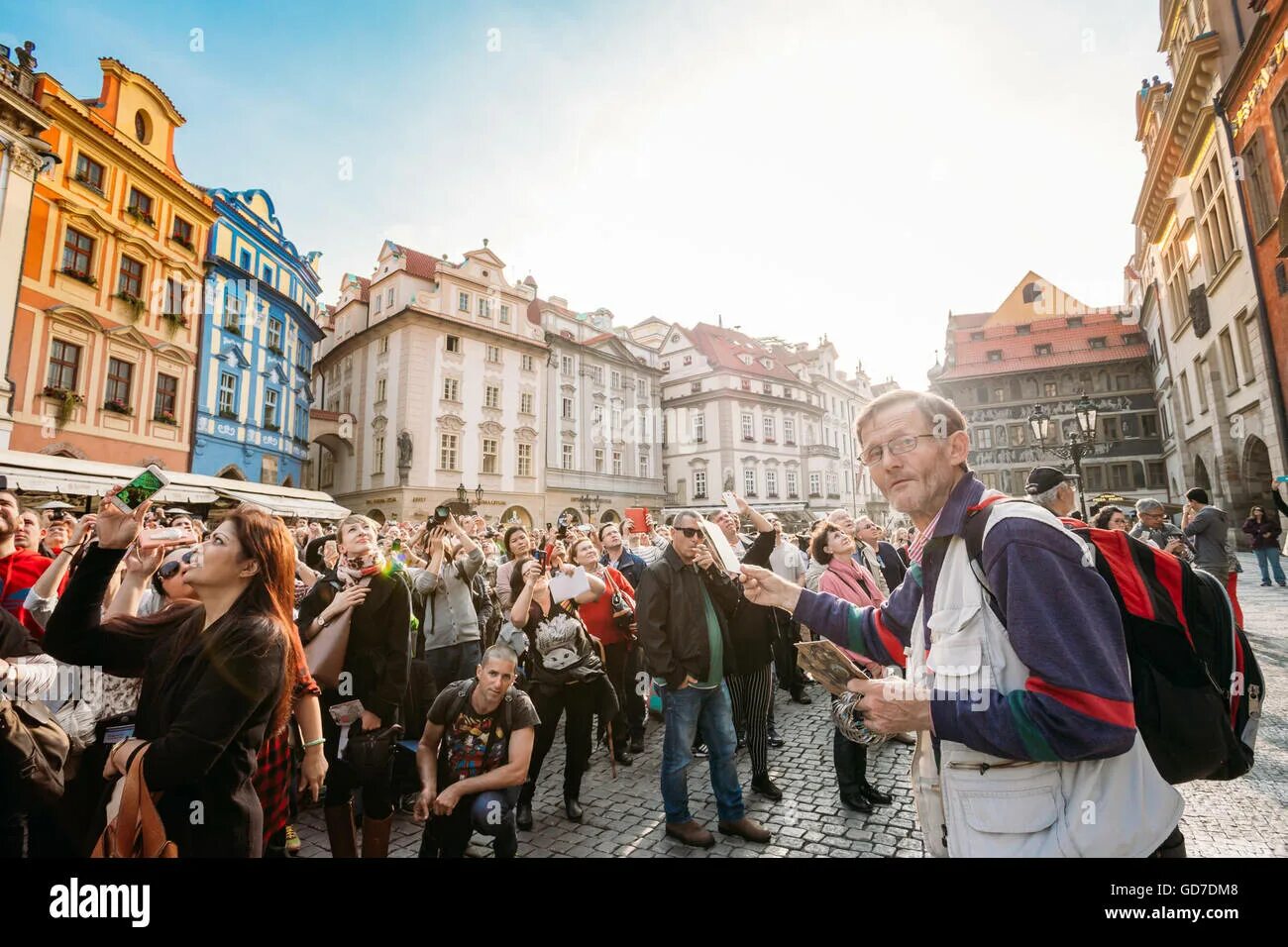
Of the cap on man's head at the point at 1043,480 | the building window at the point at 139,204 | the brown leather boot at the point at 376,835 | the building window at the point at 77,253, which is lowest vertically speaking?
the brown leather boot at the point at 376,835

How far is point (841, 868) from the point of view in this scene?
1623mm

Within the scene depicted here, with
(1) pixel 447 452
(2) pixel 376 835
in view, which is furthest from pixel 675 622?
(1) pixel 447 452

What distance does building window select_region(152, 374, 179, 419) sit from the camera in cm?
1936

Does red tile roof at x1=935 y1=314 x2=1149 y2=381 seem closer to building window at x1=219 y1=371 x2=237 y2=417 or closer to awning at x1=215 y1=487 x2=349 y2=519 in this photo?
awning at x1=215 y1=487 x2=349 y2=519

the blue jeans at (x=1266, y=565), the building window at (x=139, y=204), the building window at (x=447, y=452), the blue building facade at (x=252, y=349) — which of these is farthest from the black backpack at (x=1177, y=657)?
the building window at (x=447, y=452)

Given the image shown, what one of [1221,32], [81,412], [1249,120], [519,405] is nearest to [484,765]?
[81,412]

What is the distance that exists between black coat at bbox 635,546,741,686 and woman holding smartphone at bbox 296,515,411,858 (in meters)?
1.71

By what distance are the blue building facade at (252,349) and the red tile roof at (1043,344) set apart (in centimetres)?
4402

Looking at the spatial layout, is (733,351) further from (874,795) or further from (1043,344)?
(874,795)

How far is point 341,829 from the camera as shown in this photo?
11.3 feet

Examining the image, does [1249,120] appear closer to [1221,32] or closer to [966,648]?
[1221,32]

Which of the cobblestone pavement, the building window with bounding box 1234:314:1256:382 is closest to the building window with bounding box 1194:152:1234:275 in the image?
the building window with bounding box 1234:314:1256:382

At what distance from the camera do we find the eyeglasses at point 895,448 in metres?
1.82

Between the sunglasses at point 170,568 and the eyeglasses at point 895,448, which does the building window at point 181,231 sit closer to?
the sunglasses at point 170,568
